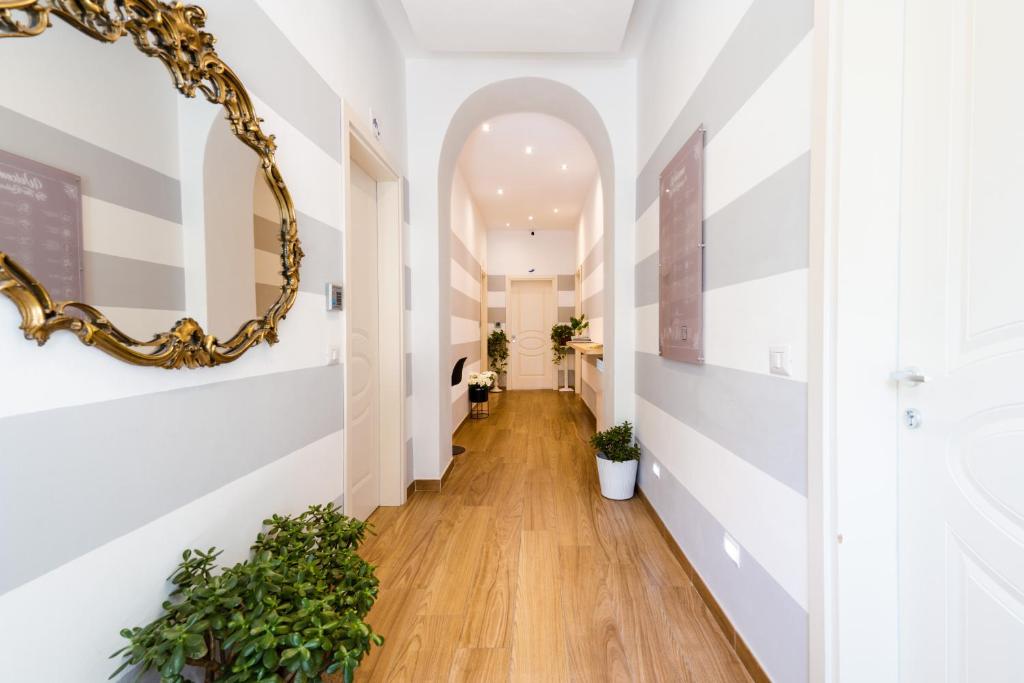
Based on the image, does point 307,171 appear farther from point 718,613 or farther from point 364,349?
point 718,613

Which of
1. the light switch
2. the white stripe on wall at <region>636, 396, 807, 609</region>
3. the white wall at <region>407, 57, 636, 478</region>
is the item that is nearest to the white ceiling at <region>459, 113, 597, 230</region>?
the white wall at <region>407, 57, 636, 478</region>

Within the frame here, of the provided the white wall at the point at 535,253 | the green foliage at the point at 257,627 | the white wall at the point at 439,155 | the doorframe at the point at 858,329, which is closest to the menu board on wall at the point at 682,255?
the white wall at the point at 439,155

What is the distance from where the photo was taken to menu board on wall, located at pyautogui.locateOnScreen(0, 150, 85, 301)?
0.70 metres

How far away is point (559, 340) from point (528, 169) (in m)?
3.51

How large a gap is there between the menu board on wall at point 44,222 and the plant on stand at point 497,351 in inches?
276

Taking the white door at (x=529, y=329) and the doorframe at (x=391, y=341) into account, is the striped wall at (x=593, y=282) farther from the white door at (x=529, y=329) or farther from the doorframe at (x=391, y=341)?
the doorframe at (x=391, y=341)

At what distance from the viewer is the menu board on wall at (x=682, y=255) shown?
6.11 feet

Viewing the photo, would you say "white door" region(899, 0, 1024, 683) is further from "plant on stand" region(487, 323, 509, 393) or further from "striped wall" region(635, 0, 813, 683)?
"plant on stand" region(487, 323, 509, 393)

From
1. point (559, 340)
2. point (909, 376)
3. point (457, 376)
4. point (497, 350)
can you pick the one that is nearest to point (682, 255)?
point (909, 376)

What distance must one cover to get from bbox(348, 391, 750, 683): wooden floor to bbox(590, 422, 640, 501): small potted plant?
0.10 metres

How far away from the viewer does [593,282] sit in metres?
5.71

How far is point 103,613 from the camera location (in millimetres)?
863

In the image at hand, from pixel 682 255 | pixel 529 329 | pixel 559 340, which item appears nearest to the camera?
pixel 682 255

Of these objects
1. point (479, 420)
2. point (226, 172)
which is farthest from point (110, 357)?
point (479, 420)
